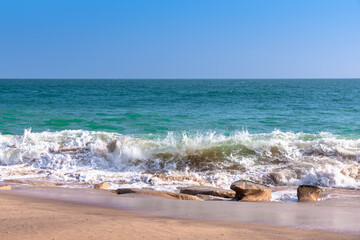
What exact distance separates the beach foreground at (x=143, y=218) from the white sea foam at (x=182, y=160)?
2279 mm

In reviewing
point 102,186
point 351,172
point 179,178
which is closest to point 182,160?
point 179,178

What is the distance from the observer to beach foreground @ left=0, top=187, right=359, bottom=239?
13.3 ft

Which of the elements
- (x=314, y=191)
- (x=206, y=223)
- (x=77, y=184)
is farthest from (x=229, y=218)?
(x=77, y=184)

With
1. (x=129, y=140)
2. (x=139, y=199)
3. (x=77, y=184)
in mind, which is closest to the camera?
(x=139, y=199)

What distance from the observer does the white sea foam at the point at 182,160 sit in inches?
364

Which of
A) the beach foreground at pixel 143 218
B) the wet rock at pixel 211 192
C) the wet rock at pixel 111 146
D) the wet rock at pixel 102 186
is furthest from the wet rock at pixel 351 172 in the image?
the wet rock at pixel 111 146

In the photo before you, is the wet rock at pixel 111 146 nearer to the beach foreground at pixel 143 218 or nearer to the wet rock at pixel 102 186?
the wet rock at pixel 102 186

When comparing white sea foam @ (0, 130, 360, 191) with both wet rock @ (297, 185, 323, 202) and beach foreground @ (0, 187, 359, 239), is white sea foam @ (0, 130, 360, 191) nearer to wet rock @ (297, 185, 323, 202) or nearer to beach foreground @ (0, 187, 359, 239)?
wet rock @ (297, 185, 323, 202)

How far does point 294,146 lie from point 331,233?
716cm

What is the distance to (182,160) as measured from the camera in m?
10.9

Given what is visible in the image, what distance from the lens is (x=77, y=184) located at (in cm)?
884

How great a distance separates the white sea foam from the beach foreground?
2.28 meters

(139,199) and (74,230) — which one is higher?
(74,230)

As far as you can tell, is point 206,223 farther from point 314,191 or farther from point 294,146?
point 294,146
